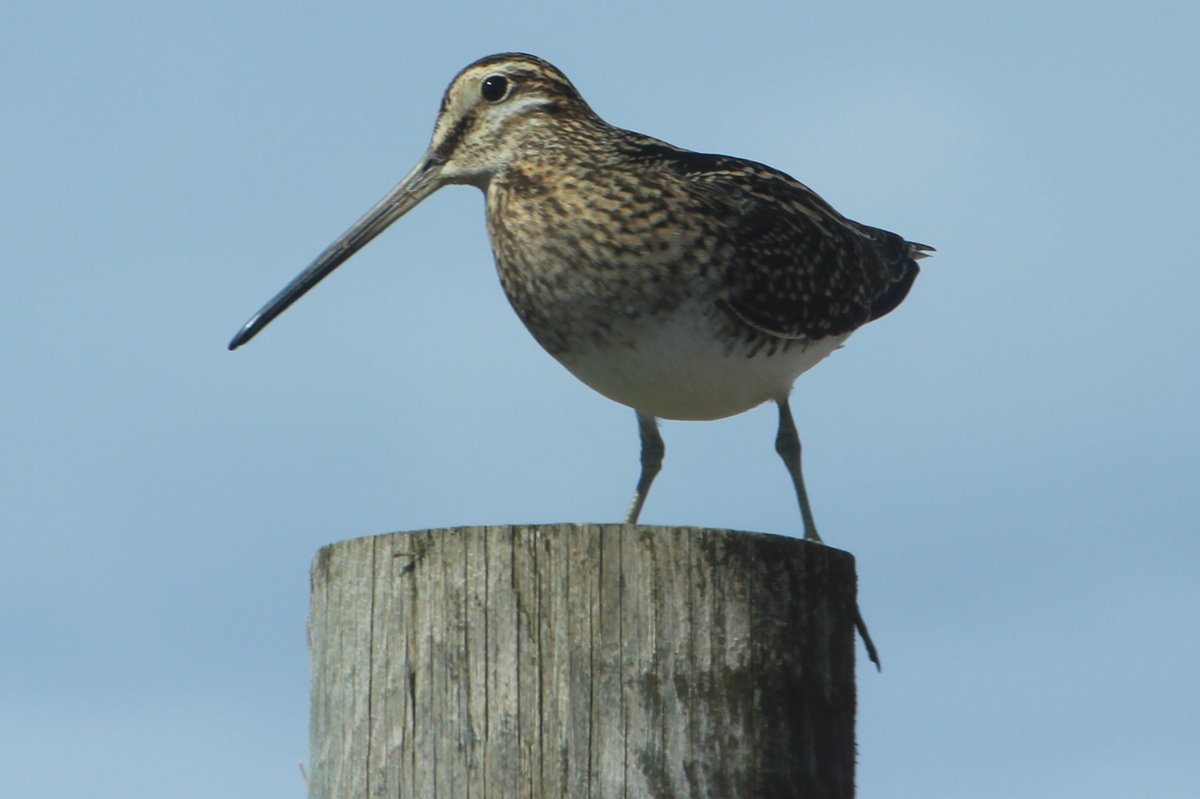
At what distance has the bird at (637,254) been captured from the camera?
642 centimetres

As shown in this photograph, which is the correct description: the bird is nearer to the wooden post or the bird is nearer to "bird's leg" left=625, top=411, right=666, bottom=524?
"bird's leg" left=625, top=411, right=666, bottom=524

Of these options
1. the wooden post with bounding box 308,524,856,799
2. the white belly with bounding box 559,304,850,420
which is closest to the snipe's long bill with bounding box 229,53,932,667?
the white belly with bounding box 559,304,850,420

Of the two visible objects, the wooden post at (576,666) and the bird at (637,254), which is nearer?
the wooden post at (576,666)

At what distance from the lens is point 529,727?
3.66 m

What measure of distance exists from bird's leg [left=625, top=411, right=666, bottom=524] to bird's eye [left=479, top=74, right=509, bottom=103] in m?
1.42

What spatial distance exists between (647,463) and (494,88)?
1672 mm

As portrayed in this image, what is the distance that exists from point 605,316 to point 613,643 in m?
2.82

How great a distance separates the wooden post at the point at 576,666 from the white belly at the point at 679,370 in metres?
2.53

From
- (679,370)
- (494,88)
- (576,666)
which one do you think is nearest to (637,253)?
(679,370)

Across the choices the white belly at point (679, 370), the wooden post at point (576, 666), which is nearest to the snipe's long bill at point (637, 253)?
the white belly at point (679, 370)

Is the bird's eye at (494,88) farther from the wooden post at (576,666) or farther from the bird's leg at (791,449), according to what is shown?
the wooden post at (576,666)

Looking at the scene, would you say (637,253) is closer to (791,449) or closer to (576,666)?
(791,449)

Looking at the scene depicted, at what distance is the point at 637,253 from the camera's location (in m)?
6.45

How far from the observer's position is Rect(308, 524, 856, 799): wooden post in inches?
144
